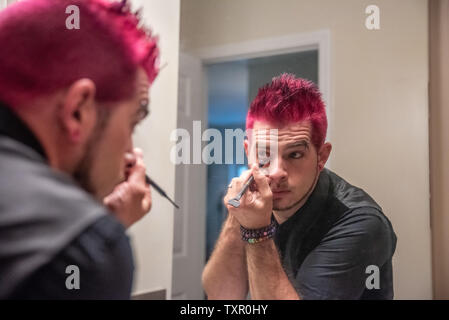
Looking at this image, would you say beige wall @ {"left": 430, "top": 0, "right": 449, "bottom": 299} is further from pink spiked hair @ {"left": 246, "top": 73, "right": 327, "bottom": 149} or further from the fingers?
the fingers

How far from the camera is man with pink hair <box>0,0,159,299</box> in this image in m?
0.63

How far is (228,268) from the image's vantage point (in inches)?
35.9

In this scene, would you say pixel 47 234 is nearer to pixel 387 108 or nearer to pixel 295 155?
pixel 295 155

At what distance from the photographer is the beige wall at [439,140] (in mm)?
949

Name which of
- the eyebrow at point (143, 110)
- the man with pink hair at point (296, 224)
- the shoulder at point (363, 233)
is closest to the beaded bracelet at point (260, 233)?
the man with pink hair at point (296, 224)

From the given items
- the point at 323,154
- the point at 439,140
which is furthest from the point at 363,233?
the point at 439,140

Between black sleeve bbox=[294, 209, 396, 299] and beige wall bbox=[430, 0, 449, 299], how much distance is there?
150 millimetres

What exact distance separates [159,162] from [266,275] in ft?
1.13

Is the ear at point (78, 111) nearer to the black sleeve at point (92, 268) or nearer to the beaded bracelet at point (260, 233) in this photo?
the black sleeve at point (92, 268)

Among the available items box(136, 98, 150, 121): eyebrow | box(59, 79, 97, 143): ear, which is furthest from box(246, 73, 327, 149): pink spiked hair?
box(59, 79, 97, 143): ear

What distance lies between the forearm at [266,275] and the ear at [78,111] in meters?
0.41

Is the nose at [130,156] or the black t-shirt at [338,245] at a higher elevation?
the nose at [130,156]

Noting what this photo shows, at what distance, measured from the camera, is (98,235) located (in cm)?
66
